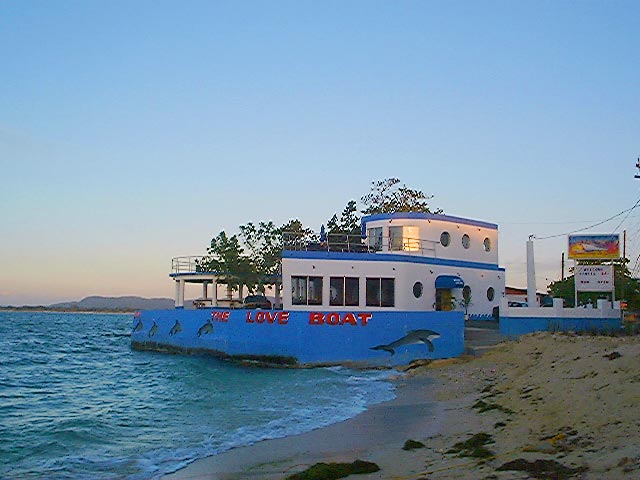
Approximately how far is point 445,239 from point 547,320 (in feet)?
20.8

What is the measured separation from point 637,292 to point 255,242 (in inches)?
948

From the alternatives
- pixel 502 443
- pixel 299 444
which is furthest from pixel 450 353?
pixel 502 443

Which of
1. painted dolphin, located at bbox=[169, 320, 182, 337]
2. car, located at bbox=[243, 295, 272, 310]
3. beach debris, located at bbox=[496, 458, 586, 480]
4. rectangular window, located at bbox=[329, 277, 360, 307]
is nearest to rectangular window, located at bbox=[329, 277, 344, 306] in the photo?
rectangular window, located at bbox=[329, 277, 360, 307]

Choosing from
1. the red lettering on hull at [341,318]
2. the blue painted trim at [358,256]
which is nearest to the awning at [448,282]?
the blue painted trim at [358,256]

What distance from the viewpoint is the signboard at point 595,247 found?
3303 centimetres

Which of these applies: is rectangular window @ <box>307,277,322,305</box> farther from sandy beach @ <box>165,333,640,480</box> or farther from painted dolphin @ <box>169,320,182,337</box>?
painted dolphin @ <box>169,320,182,337</box>

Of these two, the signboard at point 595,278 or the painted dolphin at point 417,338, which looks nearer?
the painted dolphin at point 417,338

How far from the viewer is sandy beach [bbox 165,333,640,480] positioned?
28.0ft

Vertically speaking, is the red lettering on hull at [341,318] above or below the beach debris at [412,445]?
above

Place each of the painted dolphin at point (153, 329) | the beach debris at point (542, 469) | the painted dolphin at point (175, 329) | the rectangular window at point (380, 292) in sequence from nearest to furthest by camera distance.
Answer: the beach debris at point (542, 469)
the rectangular window at point (380, 292)
the painted dolphin at point (175, 329)
the painted dolphin at point (153, 329)

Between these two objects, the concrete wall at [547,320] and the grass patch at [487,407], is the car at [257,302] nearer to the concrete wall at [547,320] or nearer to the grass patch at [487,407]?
the concrete wall at [547,320]

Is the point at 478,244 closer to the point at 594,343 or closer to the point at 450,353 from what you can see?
the point at 450,353

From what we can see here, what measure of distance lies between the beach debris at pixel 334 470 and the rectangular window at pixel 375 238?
74.7ft

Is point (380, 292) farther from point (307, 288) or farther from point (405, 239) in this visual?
point (405, 239)
